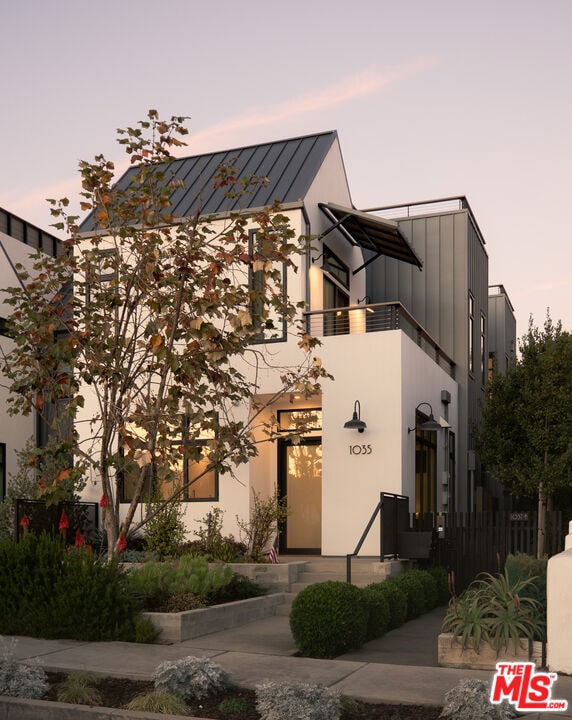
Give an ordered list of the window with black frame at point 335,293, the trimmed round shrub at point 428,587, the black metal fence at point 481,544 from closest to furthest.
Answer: the trimmed round shrub at point 428,587 < the black metal fence at point 481,544 < the window with black frame at point 335,293

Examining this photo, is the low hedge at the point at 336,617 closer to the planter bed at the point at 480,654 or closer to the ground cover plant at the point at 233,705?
the planter bed at the point at 480,654

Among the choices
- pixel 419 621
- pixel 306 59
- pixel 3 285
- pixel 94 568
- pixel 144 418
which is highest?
pixel 306 59

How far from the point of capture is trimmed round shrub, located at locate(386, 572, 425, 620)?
12820mm

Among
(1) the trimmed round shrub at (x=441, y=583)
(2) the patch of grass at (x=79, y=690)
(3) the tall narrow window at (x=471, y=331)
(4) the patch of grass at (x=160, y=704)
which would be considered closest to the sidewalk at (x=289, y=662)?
(2) the patch of grass at (x=79, y=690)

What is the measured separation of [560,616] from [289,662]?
2.74m

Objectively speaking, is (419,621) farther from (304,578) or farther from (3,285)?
(3,285)

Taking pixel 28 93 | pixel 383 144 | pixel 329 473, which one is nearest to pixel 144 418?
pixel 329 473

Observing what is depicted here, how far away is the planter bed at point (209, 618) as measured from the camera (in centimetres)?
1030

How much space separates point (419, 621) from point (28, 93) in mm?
11631

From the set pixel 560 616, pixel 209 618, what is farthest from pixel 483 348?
pixel 560 616

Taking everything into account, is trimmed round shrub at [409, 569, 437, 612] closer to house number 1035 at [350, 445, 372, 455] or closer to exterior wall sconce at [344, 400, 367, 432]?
house number 1035 at [350, 445, 372, 455]

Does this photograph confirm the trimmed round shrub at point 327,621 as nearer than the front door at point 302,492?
Yes

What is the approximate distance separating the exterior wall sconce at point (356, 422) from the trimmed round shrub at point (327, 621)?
18.6 feet

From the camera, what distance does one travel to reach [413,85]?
1622cm
